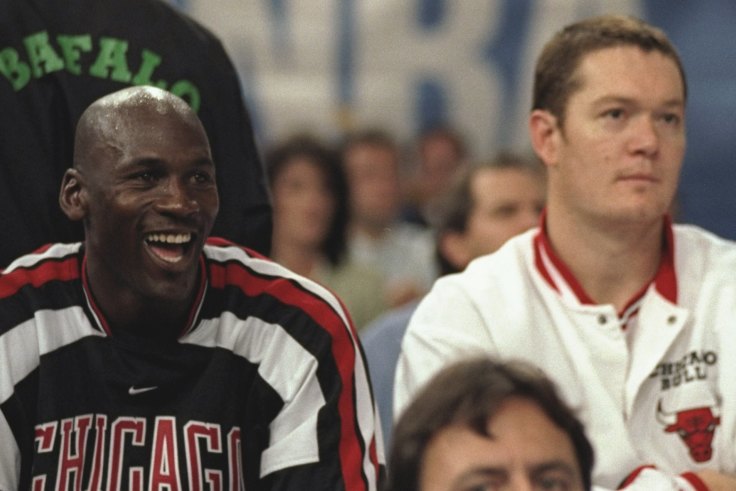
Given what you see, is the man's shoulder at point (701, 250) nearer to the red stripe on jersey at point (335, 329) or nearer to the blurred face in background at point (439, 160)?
the red stripe on jersey at point (335, 329)

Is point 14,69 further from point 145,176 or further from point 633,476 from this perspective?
point 633,476

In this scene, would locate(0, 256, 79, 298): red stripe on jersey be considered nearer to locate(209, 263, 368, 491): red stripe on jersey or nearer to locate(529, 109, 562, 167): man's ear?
locate(209, 263, 368, 491): red stripe on jersey

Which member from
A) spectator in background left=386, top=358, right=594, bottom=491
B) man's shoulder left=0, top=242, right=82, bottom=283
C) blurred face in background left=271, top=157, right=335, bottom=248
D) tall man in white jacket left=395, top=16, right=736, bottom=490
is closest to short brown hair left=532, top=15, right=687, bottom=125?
tall man in white jacket left=395, top=16, right=736, bottom=490

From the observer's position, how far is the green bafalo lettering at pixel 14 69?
9.62 feet

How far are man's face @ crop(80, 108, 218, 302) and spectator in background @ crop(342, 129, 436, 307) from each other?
2.98 m

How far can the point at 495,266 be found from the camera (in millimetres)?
3195

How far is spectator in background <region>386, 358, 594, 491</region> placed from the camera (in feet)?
6.19

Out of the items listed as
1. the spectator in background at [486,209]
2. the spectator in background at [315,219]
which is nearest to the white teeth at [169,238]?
the spectator in background at [486,209]

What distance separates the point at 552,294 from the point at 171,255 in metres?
0.90

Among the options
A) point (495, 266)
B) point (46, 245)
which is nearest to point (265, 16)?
point (495, 266)

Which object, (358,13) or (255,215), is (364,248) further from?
(255,215)

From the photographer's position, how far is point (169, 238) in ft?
8.25

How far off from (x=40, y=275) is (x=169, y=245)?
0.23 metres

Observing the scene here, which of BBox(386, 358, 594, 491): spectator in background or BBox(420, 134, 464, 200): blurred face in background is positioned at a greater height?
BBox(386, 358, 594, 491): spectator in background
